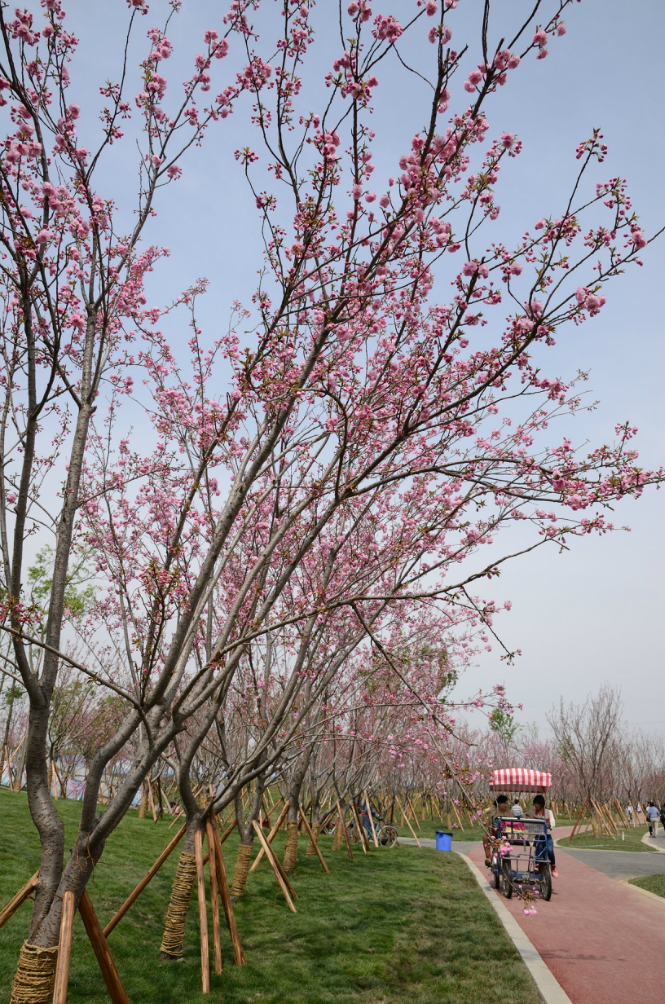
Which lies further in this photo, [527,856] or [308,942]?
[527,856]

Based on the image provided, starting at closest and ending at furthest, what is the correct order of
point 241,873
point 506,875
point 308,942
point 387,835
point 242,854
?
point 308,942 → point 241,873 → point 242,854 → point 506,875 → point 387,835

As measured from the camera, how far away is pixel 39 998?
4.39 meters

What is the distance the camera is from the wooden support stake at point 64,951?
4.22 metres

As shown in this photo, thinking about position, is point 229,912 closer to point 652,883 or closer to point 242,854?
point 242,854

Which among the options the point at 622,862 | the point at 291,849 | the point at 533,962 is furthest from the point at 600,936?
the point at 622,862

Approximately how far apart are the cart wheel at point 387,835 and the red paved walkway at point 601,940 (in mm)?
9119

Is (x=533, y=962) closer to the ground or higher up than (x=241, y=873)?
closer to the ground

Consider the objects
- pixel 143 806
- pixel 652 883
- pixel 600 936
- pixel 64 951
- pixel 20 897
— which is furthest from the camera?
pixel 143 806

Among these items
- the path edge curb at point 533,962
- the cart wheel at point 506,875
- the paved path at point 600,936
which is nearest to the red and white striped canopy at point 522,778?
the paved path at point 600,936

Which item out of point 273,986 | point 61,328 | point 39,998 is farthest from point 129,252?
point 273,986

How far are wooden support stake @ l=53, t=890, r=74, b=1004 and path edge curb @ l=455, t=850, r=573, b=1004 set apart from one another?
14.2ft

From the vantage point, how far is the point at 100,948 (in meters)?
4.80

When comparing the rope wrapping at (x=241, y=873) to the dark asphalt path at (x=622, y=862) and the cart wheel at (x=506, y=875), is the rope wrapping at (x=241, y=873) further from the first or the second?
the dark asphalt path at (x=622, y=862)

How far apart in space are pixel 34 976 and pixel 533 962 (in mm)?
5503
